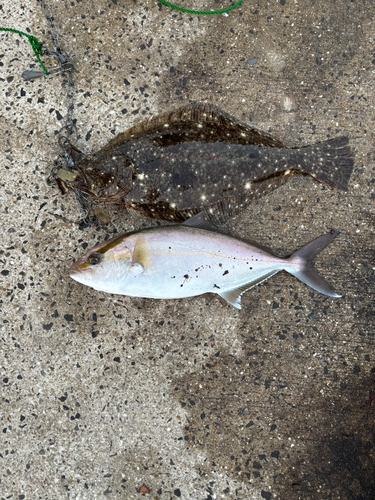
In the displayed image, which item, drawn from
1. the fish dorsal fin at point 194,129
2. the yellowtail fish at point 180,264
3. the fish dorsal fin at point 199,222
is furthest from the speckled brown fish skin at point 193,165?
the yellowtail fish at point 180,264

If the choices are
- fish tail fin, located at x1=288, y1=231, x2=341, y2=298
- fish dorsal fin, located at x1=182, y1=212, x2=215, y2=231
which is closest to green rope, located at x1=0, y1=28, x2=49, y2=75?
fish dorsal fin, located at x1=182, y1=212, x2=215, y2=231

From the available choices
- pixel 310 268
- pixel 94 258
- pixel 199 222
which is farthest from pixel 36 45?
pixel 310 268

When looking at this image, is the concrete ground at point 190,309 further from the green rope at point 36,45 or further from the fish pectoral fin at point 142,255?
the fish pectoral fin at point 142,255

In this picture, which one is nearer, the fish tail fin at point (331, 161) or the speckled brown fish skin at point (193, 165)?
the speckled brown fish skin at point (193, 165)

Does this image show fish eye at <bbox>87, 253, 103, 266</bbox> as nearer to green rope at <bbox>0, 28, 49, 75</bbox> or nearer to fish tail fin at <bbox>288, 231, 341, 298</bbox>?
fish tail fin at <bbox>288, 231, 341, 298</bbox>

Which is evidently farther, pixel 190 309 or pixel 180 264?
pixel 190 309

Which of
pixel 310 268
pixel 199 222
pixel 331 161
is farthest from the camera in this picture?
pixel 331 161

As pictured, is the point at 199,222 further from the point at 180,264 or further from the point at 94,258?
the point at 94,258

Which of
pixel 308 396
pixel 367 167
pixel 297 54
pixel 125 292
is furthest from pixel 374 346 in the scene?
pixel 297 54
